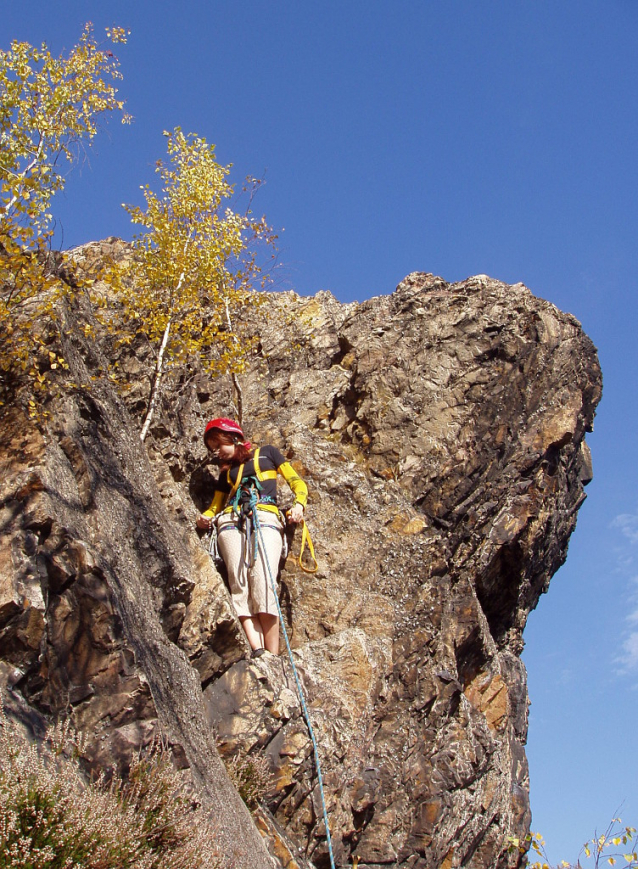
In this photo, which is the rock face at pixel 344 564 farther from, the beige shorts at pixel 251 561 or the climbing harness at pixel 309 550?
the beige shorts at pixel 251 561

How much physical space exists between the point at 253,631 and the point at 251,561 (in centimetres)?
91

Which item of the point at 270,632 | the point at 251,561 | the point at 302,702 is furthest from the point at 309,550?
the point at 302,702

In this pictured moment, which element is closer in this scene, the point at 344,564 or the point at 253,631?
the point at 253,631

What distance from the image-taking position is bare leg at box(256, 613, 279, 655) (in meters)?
9.05

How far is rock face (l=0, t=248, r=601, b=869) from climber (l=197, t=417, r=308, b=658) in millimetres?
457

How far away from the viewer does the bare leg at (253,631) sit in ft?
28.9

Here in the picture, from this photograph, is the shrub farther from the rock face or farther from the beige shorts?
the beige shorts

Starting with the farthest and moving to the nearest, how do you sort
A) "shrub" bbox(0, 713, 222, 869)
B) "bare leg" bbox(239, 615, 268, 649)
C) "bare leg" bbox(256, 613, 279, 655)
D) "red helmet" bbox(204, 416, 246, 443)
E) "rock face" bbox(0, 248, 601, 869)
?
"red helmet" bbox(204, 416, 246, 443)
"bare leg" bbox(256, 613, 279, 655)
"bare leg" bbox(239, 615, 268, 649)
"rock face" bbox(0, 248, 601, 869)
"shrub" bbox(0, 713, 222, 869)

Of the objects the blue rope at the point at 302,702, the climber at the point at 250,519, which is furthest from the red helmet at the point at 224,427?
the blue rope at the point at 302,702

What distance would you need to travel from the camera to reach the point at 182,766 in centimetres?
614

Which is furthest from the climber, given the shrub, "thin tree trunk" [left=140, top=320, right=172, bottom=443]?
the shrub

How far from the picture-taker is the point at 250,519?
976 centimetres

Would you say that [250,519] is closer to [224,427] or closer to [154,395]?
[224,427]

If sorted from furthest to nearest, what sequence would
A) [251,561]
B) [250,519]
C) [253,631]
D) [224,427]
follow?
1. [224,427]
2. [250,519]
3. [251,561]
4. [253,631]
